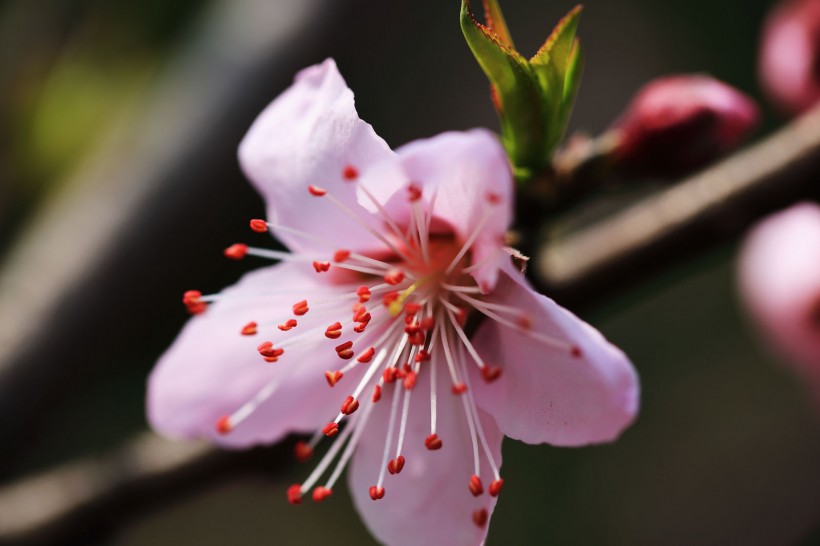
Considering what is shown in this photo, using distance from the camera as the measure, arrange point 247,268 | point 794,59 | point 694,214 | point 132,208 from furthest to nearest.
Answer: point 247,268 → point 132,208 → point 794,59 → point 694,214

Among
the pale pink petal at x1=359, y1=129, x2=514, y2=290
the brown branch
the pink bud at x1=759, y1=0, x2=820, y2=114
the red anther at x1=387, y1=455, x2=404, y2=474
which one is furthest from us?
the pink bud at x1=759, y1=0, x2=820, y2=114

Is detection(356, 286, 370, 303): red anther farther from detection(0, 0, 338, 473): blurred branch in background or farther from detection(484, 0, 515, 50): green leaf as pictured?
detection(0, 0, 338, 473): blurred branch in background

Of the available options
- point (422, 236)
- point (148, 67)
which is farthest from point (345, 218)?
point (148, 67)

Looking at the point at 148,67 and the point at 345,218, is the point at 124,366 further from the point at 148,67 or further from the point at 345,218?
the point at 345,218

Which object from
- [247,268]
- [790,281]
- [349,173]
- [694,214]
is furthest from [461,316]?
[247,268]

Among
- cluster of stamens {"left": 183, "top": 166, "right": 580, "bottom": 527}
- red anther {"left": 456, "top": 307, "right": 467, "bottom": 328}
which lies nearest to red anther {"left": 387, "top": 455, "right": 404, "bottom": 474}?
cluster of stamens {"left": 183, "top": 166, "right": 580, "bottom": 527}

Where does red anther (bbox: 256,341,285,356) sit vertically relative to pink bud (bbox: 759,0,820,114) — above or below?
above

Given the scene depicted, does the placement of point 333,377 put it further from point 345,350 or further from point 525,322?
point 525,322
